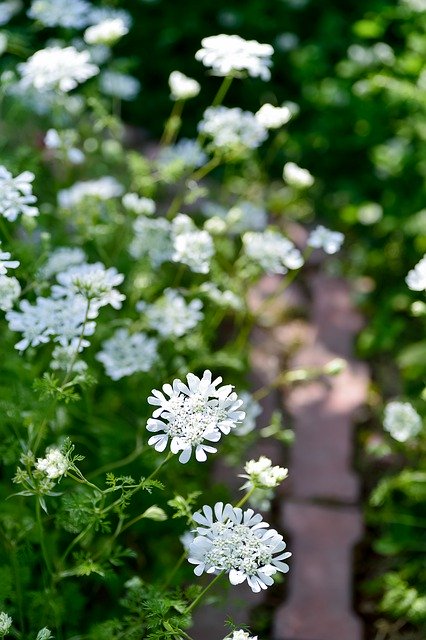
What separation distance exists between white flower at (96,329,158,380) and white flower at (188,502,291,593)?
2.43 ft

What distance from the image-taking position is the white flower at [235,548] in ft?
5.34

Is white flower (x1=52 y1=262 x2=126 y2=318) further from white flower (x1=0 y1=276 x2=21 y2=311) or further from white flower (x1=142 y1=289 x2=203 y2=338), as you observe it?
white flower (x1=142 y1=289 x2=203 y2=338)

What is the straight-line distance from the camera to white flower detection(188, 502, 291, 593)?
1.63 meters

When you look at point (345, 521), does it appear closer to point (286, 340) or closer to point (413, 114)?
point (286, 340)

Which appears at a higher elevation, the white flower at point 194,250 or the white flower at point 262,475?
the white flower at point 262,475

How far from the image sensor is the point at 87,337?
2.46m

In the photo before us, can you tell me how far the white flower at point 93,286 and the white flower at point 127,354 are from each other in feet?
0.74

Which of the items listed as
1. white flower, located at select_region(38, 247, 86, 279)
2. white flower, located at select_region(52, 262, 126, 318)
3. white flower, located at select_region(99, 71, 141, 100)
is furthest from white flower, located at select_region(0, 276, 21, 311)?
white flower, located at select_region(99, 71, 141, 100)

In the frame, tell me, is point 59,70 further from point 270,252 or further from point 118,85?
point 118,85

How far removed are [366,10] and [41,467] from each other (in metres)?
2.81

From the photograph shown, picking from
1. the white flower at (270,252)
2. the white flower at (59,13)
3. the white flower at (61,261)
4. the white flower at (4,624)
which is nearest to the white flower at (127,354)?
the white flower at (61,261)

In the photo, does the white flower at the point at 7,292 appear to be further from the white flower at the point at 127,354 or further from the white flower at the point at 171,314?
the white flower at the point at 171,314

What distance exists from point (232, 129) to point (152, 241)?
0.37m

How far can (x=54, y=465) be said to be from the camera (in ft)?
5.45
